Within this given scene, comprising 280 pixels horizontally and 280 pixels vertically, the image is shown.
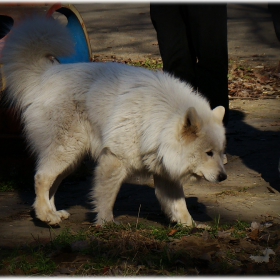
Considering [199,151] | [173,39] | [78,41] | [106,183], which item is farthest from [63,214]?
[78,41]

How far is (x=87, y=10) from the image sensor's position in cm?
1683

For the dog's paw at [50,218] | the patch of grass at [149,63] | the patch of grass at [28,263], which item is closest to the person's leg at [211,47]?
the dog's paw at [50,218]

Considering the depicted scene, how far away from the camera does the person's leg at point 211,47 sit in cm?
596

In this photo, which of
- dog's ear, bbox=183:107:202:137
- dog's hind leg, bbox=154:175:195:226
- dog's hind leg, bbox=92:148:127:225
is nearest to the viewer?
dog's ear, bbox=183:107:202:137

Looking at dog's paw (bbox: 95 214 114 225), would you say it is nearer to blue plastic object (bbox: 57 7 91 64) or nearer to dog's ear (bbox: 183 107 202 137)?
dog's ear (bbox: 183 107 202 137)

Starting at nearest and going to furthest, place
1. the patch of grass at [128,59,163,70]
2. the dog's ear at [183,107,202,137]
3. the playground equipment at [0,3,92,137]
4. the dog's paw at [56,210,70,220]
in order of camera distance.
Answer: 1. the dog's ear at [183,107,202,137]
2. the dog's paw at [56,210,70,220]
3. the playground equipment at [0,3,92,137]
4. the patch of grass at [128,59,163,70]

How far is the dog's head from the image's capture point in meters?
4.62

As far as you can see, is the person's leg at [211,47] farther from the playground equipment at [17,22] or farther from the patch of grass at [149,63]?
the patch of grass at [149,63]

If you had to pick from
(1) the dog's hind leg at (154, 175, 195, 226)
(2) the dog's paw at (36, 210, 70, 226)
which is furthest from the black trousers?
(2) the dog's paw at (36, 210, 70, 226)

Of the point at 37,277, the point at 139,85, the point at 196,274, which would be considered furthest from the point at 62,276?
the point at 139,85

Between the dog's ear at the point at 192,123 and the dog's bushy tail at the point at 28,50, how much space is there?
1.37 m

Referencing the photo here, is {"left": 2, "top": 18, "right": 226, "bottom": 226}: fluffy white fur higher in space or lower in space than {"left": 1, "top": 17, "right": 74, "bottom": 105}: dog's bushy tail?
lower

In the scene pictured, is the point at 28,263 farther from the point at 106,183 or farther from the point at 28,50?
the point at 28,50

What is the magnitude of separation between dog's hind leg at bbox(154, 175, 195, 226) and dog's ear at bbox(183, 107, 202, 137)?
57 cm
